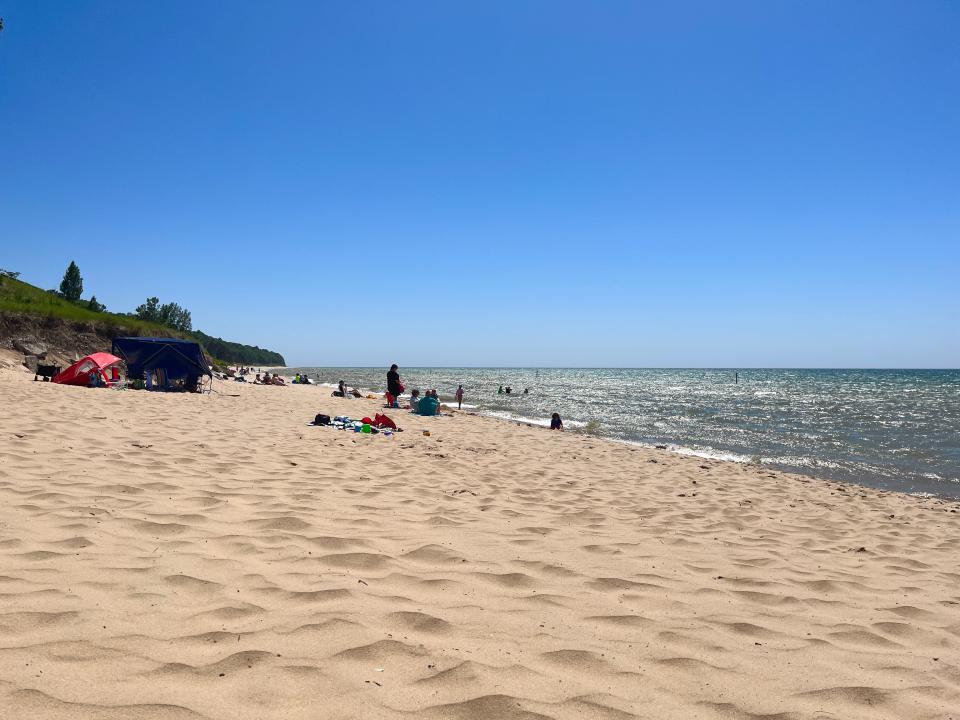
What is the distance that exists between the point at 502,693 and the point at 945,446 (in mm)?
21337

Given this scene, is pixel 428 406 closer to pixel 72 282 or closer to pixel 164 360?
pixel 164 360

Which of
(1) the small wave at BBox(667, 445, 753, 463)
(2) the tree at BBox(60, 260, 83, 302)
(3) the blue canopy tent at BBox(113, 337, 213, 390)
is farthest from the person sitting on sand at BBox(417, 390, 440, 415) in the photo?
(2) the tree at BBox(60, 260, 83, 302)

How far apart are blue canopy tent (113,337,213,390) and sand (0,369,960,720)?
49.7ft

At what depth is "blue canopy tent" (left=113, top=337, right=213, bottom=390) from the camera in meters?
20.5

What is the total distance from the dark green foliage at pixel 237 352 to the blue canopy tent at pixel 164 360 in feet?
190

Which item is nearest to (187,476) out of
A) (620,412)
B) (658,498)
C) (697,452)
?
(658,498)

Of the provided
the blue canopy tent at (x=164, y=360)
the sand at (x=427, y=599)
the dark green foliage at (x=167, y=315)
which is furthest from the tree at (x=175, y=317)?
the sand at (x=427, y=599)

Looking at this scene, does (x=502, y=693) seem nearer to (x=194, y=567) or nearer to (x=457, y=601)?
(x=457, y=601)

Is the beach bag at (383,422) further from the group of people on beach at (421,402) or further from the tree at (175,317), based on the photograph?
the tree at (175,317)

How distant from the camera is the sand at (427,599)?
225 cm

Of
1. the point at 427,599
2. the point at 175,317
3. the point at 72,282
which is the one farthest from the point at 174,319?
the point at 427,599

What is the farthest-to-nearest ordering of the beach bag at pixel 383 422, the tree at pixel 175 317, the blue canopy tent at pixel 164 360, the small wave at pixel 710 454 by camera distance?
the tree at pixel 175 317, the blue canopy tent at pixel 164 360, the small wave at pixel 710 454, the beach bag at pixel 383 422

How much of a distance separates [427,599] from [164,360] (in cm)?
2138

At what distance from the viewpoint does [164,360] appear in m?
20.8
